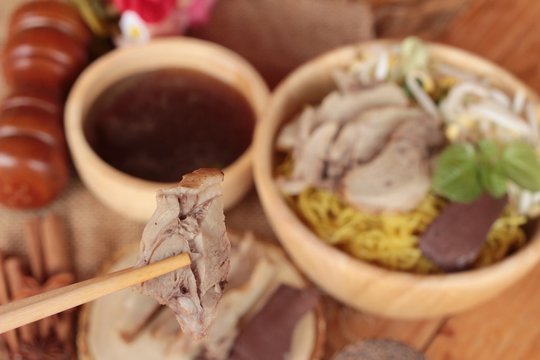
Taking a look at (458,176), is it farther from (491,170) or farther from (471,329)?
(471,329)

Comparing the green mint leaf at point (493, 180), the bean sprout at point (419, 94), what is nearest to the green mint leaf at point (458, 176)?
the green mint leaf at point (493, 180)

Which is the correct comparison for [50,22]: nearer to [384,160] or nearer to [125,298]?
[125,298]

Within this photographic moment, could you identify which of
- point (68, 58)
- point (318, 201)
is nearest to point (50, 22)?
point (68, 58)

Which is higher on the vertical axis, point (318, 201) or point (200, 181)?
point (318, 201)

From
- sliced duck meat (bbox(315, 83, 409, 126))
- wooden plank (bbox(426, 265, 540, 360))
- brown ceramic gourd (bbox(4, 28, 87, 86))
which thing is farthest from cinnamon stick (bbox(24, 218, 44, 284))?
wooden plank (bbox(426, 265, 540, 360))

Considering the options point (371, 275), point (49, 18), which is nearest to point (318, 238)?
point (371, 275)

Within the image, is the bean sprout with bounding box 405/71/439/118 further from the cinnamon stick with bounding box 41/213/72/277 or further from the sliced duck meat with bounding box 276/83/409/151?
the cinnamon stick with bounding box 41/213/72/277

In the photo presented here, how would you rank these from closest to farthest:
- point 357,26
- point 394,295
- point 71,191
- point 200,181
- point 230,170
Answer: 1. point 200,181
2. point 394,295
3. point 230,170
4. point 71,191
5. point 357,26
